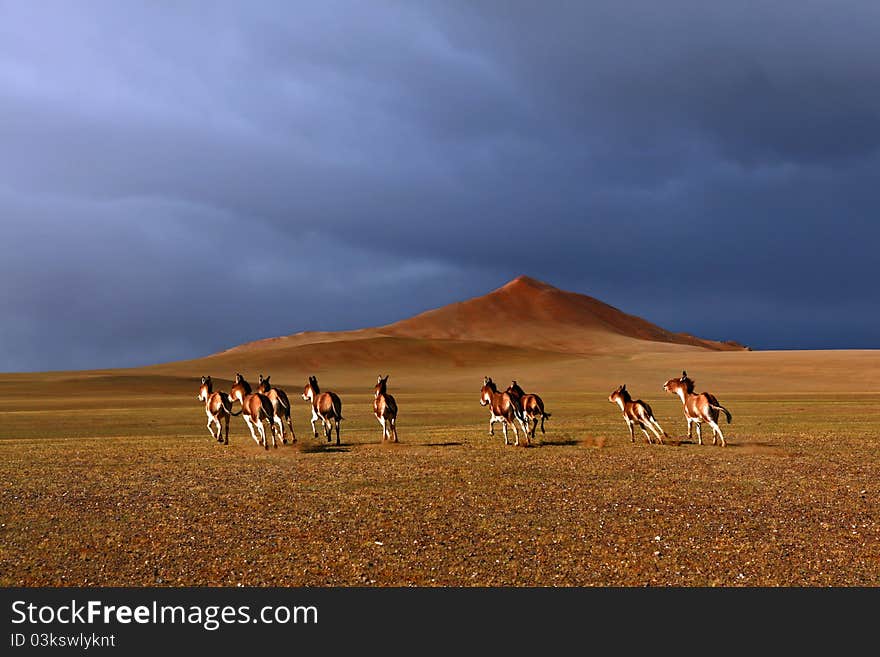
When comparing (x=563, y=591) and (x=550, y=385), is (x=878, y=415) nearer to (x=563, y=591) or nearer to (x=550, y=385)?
(x=563, y=591)

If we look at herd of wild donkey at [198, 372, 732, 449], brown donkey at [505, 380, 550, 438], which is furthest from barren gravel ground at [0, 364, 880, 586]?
brown donkey at [505, 380, 550, 438]

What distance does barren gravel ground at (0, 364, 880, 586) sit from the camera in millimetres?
11320

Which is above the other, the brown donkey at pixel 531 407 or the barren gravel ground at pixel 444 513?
the brown donkey at pixel 531 407

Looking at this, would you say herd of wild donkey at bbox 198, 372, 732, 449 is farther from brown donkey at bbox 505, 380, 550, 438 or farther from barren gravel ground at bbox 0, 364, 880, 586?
barren gravel ground at bbox 0, 364, 880, 586

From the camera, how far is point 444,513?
1547cm

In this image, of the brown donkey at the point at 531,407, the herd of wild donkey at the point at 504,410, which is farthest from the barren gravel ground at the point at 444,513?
the brown donkey at the point at 531,407

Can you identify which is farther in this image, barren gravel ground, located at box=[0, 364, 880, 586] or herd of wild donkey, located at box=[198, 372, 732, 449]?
herd of wild donkey, located at box=[198, 372, 732, 449]

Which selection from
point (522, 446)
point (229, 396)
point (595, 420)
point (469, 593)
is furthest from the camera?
point (595, 420)

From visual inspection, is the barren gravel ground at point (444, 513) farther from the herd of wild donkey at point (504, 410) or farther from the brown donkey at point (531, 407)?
the brown donkey at point (531, 407)

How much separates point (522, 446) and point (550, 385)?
80846mm

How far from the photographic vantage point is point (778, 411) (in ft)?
169

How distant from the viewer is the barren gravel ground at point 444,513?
11.3 meters

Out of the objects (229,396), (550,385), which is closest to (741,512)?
(229,396)

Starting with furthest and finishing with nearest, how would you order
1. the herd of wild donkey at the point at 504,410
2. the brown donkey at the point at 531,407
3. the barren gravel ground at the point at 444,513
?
1. the brown donkey at the point at 531,407
2. the herd of wild donkey at the point at 504,410
3. the barren gravel ground at the point at 444,513
